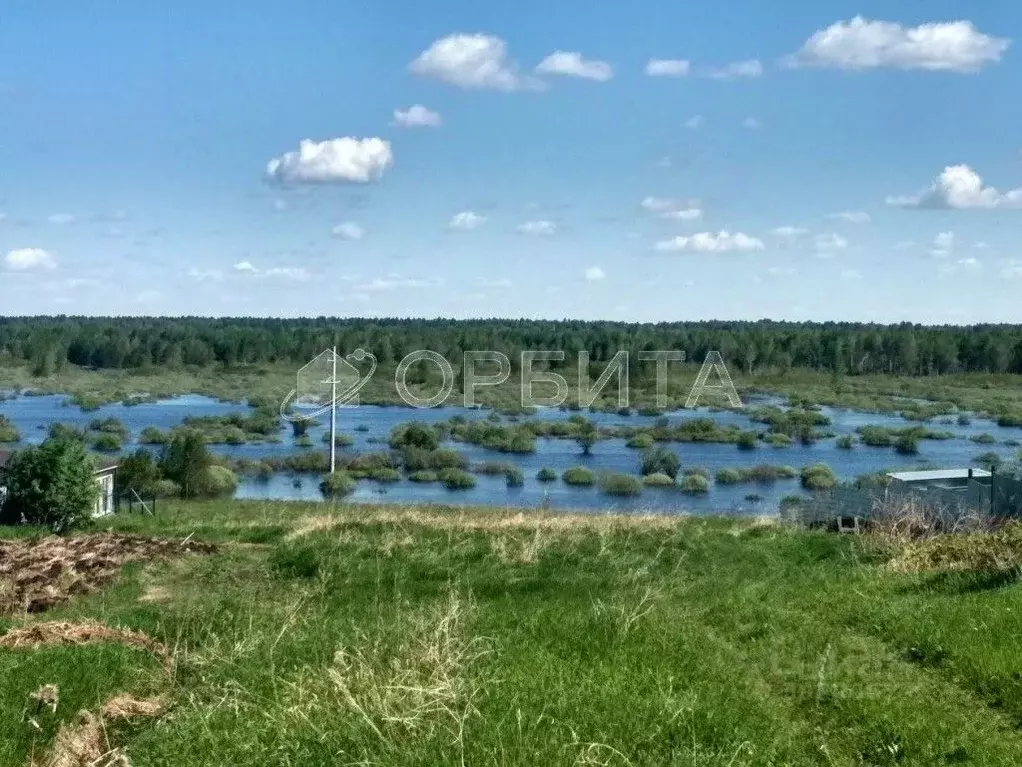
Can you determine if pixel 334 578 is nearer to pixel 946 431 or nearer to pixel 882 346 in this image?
pixel 946 431

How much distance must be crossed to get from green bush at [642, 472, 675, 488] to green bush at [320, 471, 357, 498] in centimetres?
1109

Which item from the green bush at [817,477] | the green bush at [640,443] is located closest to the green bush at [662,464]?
the green bush at [817,477]

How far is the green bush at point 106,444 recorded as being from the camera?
5234 cm

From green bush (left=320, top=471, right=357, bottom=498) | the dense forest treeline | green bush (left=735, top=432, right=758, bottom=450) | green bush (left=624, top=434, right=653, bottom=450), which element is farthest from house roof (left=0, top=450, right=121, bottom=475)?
the dense forest treeline

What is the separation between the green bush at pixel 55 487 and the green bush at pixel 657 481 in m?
25.1

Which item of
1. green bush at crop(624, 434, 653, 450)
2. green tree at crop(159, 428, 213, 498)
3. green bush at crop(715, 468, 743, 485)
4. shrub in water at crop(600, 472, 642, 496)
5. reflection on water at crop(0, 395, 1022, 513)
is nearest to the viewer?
reflection on water at crop(0, 395, 1022, 513)

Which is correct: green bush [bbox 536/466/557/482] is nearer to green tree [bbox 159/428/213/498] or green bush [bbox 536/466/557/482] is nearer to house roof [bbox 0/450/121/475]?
green tree [bbox 159/428/213/498]

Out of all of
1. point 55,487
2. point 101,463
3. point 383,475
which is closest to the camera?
point 55,487

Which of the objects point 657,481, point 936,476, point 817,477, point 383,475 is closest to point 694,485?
point 657,481

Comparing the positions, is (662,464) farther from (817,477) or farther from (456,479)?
(456,479)

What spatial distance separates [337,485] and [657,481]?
1203cm

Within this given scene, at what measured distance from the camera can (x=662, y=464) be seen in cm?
4778

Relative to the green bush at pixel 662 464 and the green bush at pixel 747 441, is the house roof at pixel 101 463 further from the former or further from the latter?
the green bush at pixel 747 441

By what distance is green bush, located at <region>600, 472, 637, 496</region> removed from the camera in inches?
1634
